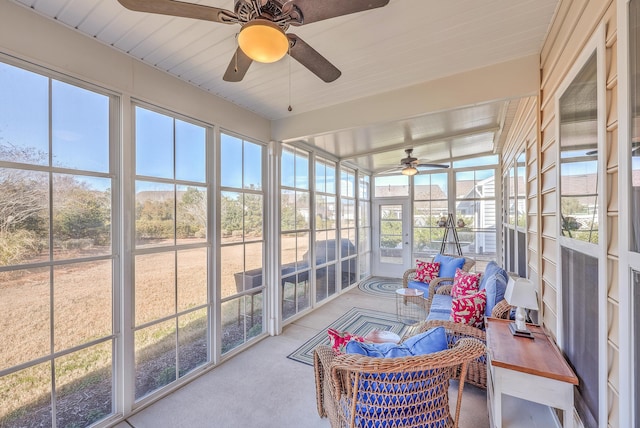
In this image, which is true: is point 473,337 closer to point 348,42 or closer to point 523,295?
point 523,295

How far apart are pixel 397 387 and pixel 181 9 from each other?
2036mm

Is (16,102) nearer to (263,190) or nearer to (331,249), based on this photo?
(263,190)

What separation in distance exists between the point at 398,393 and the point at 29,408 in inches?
90.2

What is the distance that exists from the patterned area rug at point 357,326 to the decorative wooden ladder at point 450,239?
2.39 metres

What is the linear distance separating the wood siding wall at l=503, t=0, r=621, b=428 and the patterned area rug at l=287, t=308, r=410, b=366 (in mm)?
1859

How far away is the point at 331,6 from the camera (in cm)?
120

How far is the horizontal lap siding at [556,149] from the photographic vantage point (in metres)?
1.08

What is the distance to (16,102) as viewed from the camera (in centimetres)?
168

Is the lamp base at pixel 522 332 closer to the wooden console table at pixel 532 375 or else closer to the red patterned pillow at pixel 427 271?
the wooden console table at pixel 532 375

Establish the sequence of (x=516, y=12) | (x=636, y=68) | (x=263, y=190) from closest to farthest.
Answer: (x=636, y=68) → (x=516, y=12) → (x=263, y=190)

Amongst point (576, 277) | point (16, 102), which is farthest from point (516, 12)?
point (16, 102)

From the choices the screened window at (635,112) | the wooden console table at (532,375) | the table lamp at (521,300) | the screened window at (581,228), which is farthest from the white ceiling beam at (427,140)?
the screened window at (635,112)

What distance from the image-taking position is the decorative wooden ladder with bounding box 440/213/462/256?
18.8 feet

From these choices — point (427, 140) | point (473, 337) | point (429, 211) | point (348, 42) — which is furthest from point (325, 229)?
point (348, 42)
